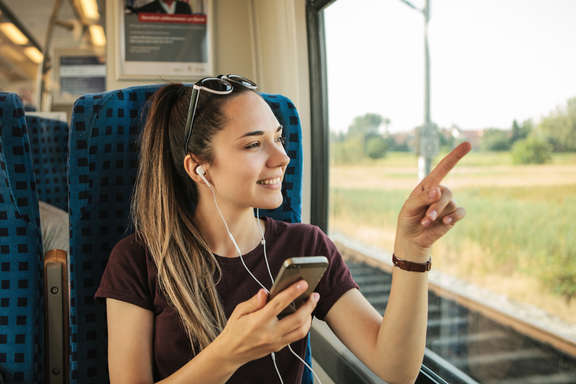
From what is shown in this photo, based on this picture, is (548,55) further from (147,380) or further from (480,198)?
(147,380)

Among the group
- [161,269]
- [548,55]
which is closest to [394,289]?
[161,269]

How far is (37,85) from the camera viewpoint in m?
3.66

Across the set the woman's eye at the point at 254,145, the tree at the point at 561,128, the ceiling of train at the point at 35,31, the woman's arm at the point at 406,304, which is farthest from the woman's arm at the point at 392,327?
the ceiling of train at the point at 35,31

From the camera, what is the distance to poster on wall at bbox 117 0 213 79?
3.02 metres

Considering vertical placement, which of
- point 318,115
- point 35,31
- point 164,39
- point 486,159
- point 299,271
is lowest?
point 299,271

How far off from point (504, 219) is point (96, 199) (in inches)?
48.7

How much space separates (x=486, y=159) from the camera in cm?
162

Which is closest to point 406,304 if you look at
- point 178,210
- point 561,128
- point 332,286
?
point 332,286

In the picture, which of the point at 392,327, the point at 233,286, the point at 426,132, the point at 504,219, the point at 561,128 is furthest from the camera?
the point at 426,132

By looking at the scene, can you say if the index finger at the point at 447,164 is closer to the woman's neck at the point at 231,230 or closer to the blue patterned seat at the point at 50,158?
the woman's neck at the point at 231,230

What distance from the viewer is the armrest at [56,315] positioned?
1311mm

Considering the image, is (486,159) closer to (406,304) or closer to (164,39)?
(406,304)

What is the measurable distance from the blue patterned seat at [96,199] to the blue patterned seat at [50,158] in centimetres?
85

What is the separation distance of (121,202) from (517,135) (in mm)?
1151
